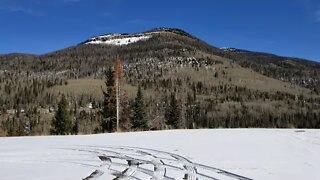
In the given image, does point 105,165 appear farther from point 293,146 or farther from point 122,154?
point 293,146

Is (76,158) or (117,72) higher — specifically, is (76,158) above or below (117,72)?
below

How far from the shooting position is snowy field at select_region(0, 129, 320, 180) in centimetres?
1155

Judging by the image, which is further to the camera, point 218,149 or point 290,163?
point 218,149

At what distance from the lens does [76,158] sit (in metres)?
15.1

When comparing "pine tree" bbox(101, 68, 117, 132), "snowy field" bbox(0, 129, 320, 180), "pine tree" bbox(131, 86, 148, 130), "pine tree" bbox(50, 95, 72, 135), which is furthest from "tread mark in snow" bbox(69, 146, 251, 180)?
"pine tree" bbox(50, 95, 72, 135)

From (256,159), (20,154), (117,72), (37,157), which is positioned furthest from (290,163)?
(117,72)

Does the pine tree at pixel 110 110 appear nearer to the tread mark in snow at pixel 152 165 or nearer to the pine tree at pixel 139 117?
the pine tree at pixel 139 117

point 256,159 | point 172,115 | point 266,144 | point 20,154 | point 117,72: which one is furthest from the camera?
point 172,115

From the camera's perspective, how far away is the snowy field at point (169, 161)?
11.5 m

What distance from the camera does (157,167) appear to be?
42.3ft

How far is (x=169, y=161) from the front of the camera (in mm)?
14188

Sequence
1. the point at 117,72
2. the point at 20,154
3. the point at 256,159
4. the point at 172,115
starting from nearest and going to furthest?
the point at 256,159 → the point at 20,154 → the point at 117,72 → the point at 172,115

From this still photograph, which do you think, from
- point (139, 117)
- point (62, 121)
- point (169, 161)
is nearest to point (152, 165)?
point (169, 161)

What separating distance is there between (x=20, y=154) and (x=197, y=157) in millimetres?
6684
